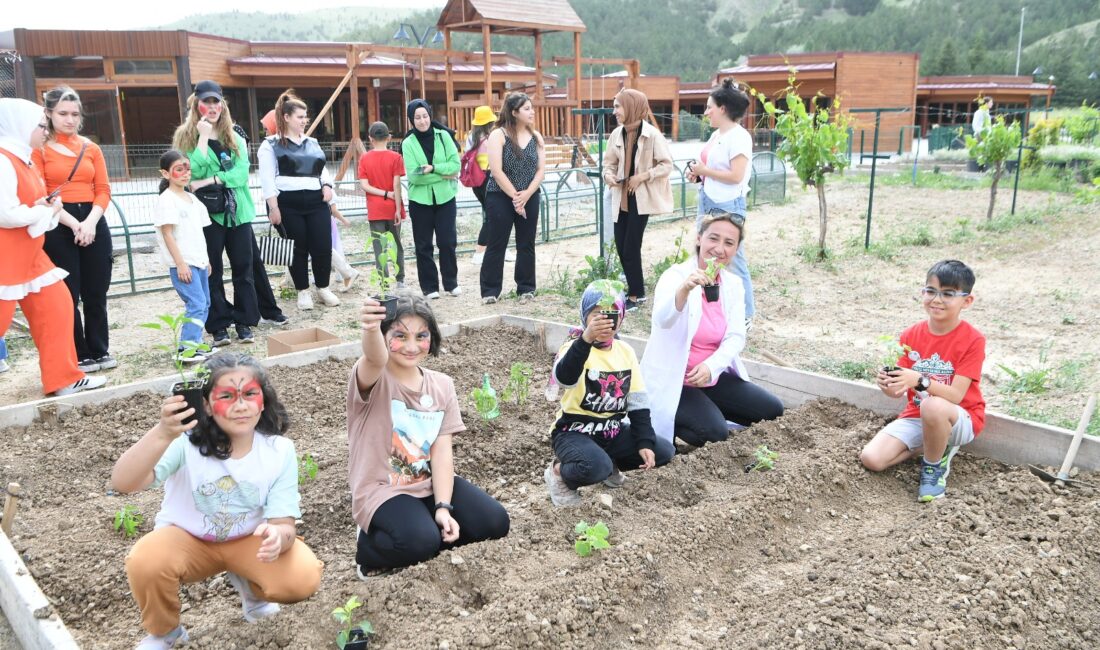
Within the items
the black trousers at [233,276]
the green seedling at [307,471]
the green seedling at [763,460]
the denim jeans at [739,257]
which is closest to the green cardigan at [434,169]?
the black trousers at [233,276]

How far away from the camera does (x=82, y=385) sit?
514 cm

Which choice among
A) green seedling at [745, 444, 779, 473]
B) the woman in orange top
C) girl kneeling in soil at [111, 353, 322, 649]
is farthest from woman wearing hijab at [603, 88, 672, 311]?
girl kneeling in soil at [111, 353, 322, 649]

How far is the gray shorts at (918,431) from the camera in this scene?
11.9ft

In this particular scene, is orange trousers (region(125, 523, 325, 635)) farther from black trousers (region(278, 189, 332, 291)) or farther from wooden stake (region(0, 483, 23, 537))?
→ black trousers (region(278, 189, 332, 291))

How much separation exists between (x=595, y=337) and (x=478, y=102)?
16455mm

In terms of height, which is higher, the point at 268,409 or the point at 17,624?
the point at 268,409

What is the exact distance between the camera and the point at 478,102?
62.0 feet

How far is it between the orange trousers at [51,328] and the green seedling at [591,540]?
3.59m

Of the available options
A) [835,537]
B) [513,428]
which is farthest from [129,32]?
[835,537]

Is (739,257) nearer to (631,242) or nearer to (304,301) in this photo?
(631,242)

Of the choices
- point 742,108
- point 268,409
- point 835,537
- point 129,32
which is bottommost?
point 835,537

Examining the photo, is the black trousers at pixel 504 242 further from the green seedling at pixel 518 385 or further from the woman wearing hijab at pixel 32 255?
the woman wearing hijab at pixel 32 255

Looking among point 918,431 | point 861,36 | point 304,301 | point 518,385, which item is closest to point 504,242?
point 304,301

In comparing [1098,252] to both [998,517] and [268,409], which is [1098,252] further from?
[268,409]
